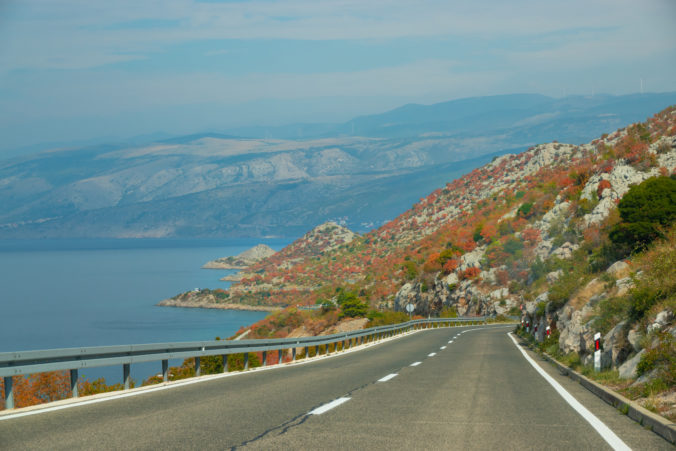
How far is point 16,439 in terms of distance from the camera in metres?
7.34

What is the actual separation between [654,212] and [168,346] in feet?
75.4

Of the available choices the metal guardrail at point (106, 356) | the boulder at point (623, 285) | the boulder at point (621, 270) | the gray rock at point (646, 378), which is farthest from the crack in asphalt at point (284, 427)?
the boulder at point (621, 270)

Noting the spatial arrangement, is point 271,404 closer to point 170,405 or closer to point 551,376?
point 170,405

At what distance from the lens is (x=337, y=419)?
29.3 ft

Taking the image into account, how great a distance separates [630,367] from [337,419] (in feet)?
21.3

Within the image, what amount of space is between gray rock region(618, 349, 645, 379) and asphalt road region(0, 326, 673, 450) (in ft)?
2.64

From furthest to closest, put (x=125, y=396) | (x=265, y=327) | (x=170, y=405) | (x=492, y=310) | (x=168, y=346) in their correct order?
(x=265, y=327) → (x=492, y=310) → (x=168, y=346) → (x=125, y=396) → (x=170, y=405)

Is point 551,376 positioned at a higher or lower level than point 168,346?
lower

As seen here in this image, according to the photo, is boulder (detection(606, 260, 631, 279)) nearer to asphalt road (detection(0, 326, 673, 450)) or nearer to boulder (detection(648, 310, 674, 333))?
asphalt road (detection(0, 326, 673, 450))

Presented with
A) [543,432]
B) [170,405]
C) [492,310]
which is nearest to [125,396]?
[170,405]

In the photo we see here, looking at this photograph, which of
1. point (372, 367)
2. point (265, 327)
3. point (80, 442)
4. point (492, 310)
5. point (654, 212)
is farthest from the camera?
point (265, 327)

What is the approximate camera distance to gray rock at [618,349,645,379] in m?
12.3

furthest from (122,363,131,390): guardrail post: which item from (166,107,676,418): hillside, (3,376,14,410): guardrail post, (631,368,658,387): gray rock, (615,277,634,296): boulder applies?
(615,277,634,296): boulder

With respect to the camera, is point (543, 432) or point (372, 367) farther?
point (372, 367)
